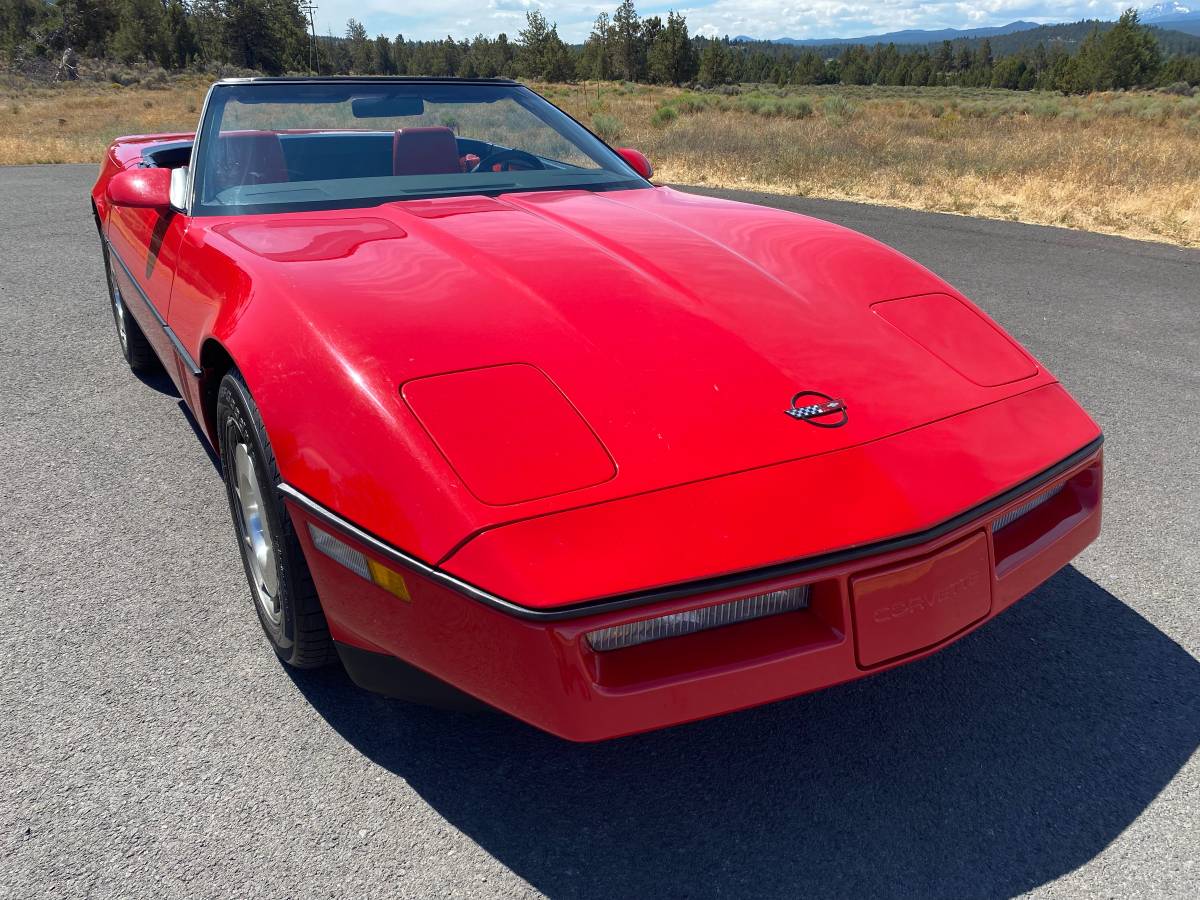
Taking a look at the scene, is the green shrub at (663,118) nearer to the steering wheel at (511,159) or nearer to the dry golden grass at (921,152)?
the dry golden grass at (921,152)

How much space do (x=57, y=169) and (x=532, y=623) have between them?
1650 cm

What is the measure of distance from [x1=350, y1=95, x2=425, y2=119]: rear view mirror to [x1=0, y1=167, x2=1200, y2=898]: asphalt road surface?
167cm

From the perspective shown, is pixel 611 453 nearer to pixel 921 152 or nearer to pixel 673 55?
pixel 921 152

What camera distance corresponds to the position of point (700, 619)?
4.82ft

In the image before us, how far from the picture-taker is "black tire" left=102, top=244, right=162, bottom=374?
13.2 ft

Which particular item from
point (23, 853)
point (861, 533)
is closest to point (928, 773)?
point (861, 533)

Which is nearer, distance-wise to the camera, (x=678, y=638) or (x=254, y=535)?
(x=678, y=638)

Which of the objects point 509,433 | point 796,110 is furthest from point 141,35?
point 509,433

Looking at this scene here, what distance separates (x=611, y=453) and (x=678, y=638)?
0.35m

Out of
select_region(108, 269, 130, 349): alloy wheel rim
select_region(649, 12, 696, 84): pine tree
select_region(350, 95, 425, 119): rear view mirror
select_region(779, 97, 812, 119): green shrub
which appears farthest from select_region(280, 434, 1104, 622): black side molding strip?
select_region(649, 12, 696, 84): pine tree

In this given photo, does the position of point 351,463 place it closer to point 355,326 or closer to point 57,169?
point 355,326

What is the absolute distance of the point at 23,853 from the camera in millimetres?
1585

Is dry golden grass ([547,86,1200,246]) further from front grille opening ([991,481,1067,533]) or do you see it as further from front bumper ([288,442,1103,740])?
front bumper ([288,442,1103,740])

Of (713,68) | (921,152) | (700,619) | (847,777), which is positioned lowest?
(847,777)
